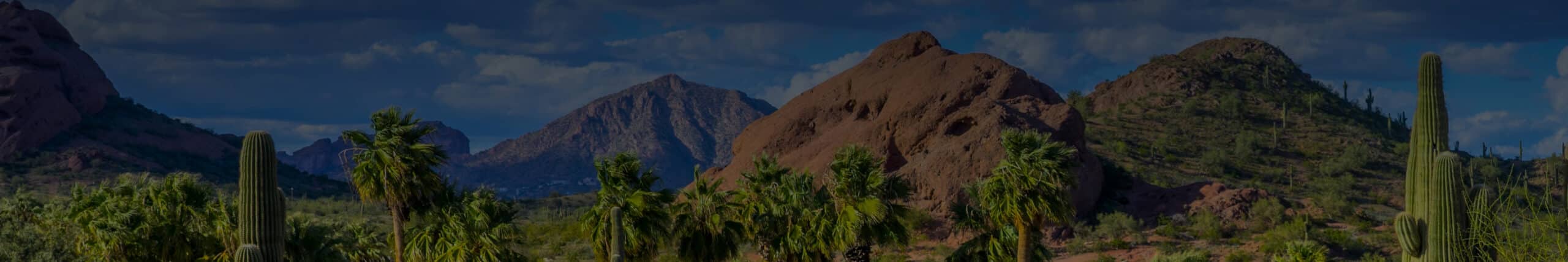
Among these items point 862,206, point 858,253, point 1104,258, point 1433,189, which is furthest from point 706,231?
point 1104,258

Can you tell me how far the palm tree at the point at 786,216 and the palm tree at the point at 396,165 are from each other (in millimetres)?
6463

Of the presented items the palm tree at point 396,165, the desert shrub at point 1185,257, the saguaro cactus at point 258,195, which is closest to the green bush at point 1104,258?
the desert shrub at point 1185,257

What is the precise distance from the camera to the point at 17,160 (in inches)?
3565

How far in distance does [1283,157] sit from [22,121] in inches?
3458

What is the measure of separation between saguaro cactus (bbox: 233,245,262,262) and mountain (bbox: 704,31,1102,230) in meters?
29.4

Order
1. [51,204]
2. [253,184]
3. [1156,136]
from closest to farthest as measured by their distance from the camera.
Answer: [253,184] < [51,204] < [1156,136]

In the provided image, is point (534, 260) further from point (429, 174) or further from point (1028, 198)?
point (1028, 198)

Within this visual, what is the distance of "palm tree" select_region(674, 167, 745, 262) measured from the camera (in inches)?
990

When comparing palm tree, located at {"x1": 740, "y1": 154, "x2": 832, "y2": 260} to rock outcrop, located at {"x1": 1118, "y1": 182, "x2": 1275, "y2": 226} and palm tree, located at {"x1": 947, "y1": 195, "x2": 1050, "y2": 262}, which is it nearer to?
palm tree, located at {"x1": 947, "y1": 195, "x2": 1050, "y2": 262}

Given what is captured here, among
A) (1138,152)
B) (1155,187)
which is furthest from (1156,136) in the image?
(1155,187)

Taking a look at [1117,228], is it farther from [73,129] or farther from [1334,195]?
[73,129]

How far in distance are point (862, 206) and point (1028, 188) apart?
3410 mm

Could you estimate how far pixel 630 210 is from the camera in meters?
23.9

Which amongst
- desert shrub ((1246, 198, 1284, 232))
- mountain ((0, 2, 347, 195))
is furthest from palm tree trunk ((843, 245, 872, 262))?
mountain ((0, 2, 347, 195))
